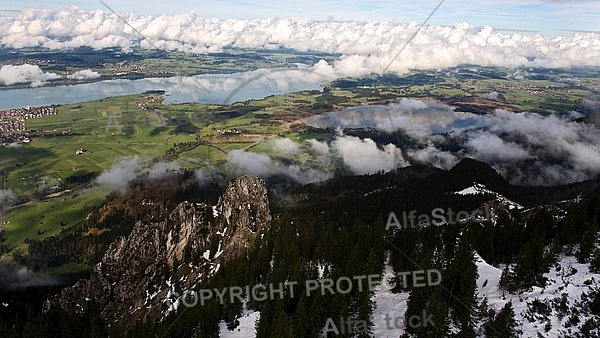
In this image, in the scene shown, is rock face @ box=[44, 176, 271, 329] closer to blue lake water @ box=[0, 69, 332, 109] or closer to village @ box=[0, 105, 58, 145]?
blue lake water @ box=[0, 69, 332, 109]

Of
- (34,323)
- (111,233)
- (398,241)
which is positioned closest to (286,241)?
(398,241)

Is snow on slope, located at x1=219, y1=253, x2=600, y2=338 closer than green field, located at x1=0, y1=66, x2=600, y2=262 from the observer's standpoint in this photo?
Yes

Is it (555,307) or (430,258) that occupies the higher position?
(555,307)

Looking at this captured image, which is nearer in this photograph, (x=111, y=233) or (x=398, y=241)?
(x=398, y=241)

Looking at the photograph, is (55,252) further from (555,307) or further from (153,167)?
(555,307)

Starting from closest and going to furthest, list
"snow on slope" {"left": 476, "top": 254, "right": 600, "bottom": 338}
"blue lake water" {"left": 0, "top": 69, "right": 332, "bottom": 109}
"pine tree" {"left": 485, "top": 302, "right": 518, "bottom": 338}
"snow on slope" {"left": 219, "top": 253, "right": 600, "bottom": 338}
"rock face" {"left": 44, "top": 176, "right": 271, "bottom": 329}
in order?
"pine tree" {"left": 485, "top": 302, "right": 518, "bottom": 338}
"snow on slope" {"left": 476, "top": 254, "right": 600, "bottom": 338}
"snow on slope" {"left": 219, "top": 253, "right": 600, "bottom": 338}
"blue lake water" {"left": 0, "top": 69, "right": 332, "bottom": 109}
"rock face" {"left": 44, "top": 176, "right": 271, "bottom": 329}

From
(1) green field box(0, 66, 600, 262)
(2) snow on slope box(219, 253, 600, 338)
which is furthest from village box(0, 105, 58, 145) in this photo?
(2) snow on slope box(219, 253, 600, 338)

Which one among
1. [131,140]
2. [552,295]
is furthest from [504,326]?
[131,140]

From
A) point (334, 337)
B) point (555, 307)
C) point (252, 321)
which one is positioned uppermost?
point (555, 307)

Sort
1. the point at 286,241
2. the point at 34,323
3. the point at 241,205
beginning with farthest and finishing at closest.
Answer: the point at 241,205 → the point at 286,241 → the point at 34,323

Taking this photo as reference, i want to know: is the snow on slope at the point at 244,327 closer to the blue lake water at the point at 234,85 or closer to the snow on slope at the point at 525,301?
the snow on slope at the point at 525,301
